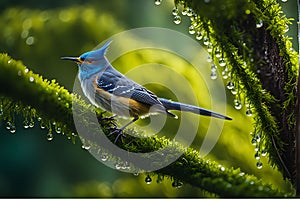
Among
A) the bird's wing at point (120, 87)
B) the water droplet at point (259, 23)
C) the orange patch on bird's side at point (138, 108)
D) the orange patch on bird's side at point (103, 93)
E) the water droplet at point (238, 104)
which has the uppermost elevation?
the water droplet at point (259, 23)

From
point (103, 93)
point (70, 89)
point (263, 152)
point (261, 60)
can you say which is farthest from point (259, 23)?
point (70, 89)

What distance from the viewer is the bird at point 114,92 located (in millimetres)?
816

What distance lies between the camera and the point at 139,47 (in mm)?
1290

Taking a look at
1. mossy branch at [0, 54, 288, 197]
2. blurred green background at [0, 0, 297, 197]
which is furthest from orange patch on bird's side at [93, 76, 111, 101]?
blurred green background at [0, 0, 297, 197]

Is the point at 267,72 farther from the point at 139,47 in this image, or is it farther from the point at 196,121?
the point at 139,47

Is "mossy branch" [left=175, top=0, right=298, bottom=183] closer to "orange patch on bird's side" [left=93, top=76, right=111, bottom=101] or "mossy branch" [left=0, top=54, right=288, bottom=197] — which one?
"mossy branch" [left=0, top=54, right=288, bottom=197]

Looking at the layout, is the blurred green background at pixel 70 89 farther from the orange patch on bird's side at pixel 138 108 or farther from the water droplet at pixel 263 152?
the orange patch on bird's side at pixel 138 108

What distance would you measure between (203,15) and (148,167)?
0.21 m

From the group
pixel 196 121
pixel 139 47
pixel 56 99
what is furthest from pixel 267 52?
pixel 139 47

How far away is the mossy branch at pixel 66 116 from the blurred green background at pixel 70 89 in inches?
1.6

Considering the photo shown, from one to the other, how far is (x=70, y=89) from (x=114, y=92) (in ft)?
1.94

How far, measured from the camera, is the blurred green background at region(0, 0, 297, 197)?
109 cm

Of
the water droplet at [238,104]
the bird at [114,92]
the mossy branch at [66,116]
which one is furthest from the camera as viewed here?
the bird at [114,92]

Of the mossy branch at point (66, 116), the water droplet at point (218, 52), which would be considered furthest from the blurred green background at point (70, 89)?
the water droplet at point (218, 52)
